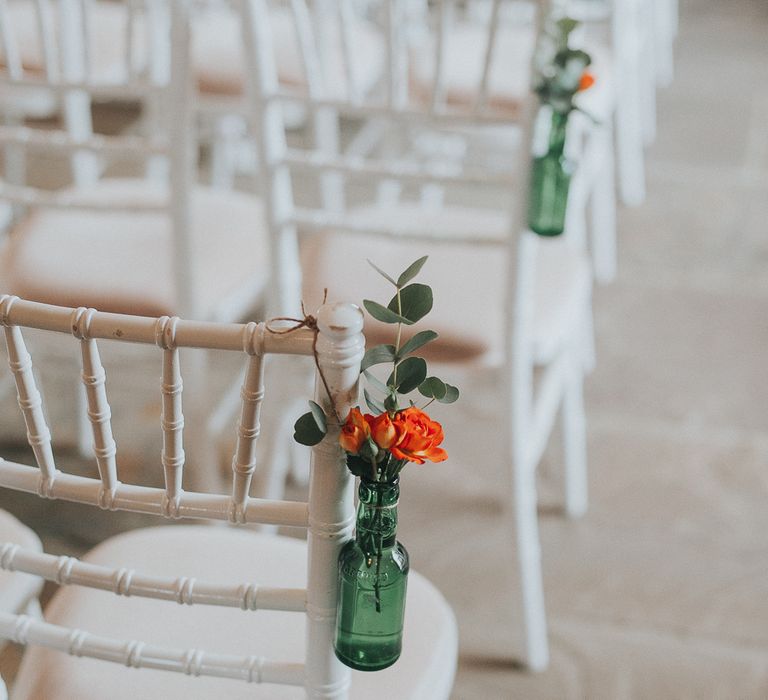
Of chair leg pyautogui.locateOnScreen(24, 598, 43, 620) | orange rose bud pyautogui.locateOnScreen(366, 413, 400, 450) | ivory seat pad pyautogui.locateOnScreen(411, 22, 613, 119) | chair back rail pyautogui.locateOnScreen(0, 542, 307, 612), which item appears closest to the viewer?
orange rose bud pyautogui.locateOnScreen(366, 413, 400, 450)

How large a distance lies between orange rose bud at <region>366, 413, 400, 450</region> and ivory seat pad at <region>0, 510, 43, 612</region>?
0.50 meters

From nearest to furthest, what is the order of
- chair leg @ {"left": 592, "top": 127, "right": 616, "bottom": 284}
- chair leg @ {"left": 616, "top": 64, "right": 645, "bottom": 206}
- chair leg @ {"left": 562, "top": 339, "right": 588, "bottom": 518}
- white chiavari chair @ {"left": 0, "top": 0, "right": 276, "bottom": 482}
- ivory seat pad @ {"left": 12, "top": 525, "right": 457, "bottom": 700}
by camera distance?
ivory seat pad @ {"left": 12, "top": 525, "right": 457, "bottom": 700}
white chiavari chair @ {"left": 0, "top": 0, "right": 276, "bottom": 482}
chair leg @ {"left": 562, "top": 339, "right": 588, "bottom": 518}
chair leg @ {"left": 592, "top": 127, "right": 616, "bottom": 284}
chair leg @ {"left": 616, "top": 64, "right": 645, "bottom": 206}

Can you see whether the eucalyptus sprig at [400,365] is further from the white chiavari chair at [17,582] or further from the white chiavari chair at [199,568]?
the white chiavari chair at [17,582]

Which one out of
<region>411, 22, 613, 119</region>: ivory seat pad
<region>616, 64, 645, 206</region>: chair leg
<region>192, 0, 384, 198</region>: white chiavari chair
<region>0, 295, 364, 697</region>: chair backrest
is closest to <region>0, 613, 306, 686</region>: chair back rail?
<region>0, 295, 364, 697</region>: chair backrest

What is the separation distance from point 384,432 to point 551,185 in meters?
0.74

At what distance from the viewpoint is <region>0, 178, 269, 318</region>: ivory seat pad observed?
1.50 meters

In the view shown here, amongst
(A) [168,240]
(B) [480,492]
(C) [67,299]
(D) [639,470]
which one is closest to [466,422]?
(B) [480,492]

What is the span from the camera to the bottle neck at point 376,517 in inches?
25.8

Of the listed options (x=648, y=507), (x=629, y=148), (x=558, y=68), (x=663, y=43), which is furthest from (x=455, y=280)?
(x=663, y=43)

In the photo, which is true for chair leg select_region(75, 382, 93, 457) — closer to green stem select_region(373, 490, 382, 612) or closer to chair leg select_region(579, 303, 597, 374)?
chair leg select_region(579, 303, 597, 374)

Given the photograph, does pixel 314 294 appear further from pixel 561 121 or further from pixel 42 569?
pixel 42 569

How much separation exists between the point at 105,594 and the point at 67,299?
66 centimetres

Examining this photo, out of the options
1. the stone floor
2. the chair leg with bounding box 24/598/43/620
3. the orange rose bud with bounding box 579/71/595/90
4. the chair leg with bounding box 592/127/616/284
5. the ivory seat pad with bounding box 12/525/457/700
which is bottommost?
the stone floor

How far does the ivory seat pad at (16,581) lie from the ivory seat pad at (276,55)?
4.65 feet
